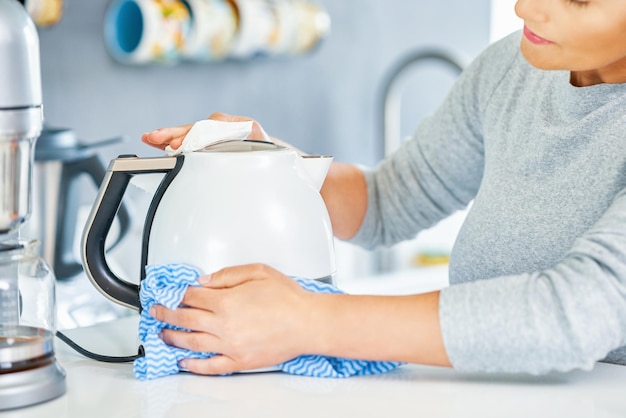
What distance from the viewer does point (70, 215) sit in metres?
1.78

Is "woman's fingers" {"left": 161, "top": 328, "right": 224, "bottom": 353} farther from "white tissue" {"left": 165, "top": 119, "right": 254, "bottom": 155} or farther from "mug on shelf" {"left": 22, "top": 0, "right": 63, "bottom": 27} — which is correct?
Answer: "mug on shelf" {"left": 22, "top": 0, "right": 63, "bottom": 27}

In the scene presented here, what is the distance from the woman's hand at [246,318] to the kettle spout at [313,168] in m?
0.13

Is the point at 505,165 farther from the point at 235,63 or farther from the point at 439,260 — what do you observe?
the point at 439,260

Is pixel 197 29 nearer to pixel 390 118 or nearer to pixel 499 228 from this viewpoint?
pixel 390 118

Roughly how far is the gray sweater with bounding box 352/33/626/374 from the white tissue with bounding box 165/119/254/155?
0.28 m

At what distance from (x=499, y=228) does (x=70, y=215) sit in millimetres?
960

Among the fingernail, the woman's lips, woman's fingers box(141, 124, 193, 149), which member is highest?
the woman's lips

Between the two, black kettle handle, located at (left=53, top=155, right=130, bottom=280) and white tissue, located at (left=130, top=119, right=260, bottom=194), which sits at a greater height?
white tissue, located at (left=130, top=119, right=260, bottom=194)

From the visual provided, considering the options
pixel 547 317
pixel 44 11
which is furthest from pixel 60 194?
pixel 547 317

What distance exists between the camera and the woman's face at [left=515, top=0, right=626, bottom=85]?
3.08 feet

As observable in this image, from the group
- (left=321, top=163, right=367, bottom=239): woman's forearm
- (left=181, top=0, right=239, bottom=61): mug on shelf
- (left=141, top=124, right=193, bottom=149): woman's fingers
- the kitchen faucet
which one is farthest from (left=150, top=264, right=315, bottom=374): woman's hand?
the kitchen faucet

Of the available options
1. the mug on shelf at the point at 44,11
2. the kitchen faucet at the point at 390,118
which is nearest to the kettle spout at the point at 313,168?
the mug on shelf at the point at 44,11

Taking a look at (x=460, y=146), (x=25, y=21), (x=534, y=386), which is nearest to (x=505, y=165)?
(x=460, y=146)

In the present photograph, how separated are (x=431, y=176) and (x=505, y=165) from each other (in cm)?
23
